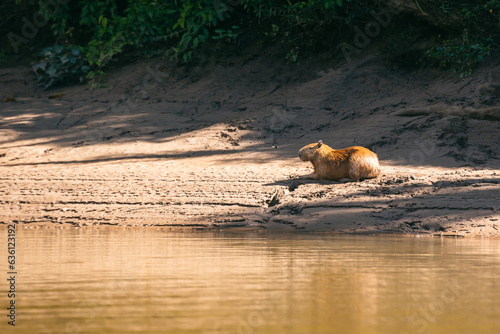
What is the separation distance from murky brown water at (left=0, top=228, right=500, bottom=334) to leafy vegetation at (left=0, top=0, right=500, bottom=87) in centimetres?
788

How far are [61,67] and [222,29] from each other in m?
4.09

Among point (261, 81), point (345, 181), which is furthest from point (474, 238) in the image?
point (261, 81)

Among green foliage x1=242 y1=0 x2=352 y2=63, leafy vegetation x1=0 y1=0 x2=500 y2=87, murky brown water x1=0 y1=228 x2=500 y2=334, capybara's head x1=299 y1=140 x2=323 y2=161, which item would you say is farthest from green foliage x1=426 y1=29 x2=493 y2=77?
murky brown water x1=0 y1=228 x2=500 y2=334

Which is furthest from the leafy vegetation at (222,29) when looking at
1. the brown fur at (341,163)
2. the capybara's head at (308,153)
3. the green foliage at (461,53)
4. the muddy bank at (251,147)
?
the capybara's head at (308,153)

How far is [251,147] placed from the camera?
11688 mm

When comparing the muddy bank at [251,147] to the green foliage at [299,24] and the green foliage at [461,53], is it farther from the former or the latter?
the green foliage at [299,24]

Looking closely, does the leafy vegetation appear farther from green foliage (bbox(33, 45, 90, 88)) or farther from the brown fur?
the brown fur

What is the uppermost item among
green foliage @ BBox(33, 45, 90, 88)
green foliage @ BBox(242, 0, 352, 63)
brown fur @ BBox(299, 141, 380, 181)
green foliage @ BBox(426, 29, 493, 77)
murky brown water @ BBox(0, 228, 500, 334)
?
green foliage @ BBox(242, 0, 352, 63)

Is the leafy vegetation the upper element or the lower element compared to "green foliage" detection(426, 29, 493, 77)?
upper

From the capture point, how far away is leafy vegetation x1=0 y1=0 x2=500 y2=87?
13.3 meters

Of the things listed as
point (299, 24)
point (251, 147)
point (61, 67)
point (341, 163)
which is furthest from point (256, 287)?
point (61, 67)

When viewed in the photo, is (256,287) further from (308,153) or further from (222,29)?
(222,29)

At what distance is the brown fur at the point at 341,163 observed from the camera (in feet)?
29.8

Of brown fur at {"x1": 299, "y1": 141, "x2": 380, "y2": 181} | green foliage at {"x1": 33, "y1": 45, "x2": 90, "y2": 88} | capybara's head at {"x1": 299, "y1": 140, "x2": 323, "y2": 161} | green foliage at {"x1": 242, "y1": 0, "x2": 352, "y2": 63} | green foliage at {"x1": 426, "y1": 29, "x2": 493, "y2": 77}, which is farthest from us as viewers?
green foliage at {"x1": 33, "y1": 45, "x2": 90, "y2": 88}
